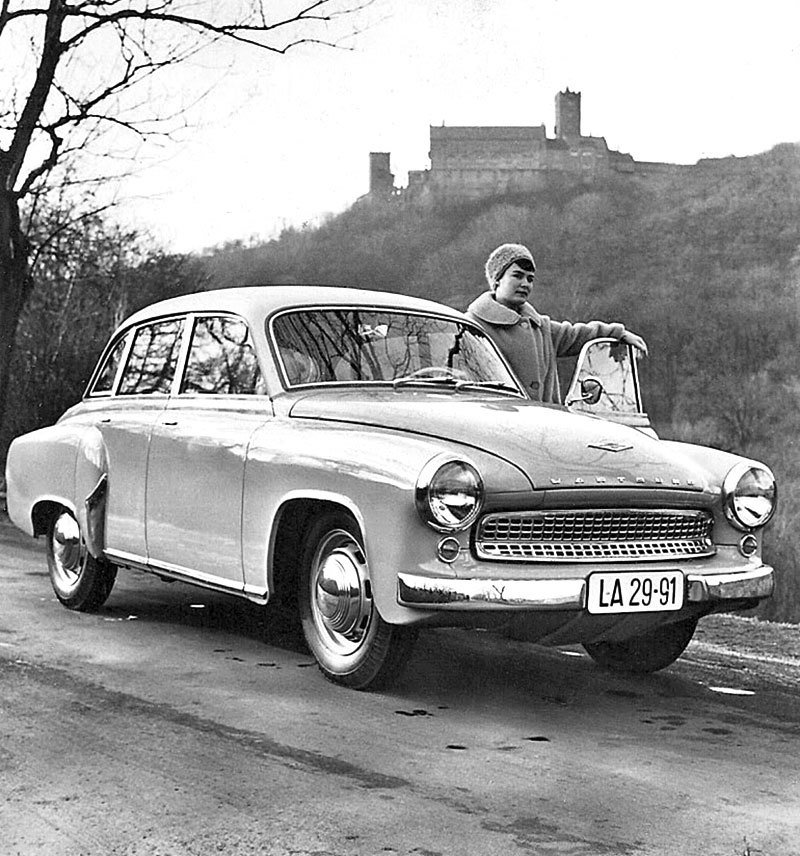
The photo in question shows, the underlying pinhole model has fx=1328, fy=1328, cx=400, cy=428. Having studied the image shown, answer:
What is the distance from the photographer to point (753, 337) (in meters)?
34.4

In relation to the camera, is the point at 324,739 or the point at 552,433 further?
the point at 552,433

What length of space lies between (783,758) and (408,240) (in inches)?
924

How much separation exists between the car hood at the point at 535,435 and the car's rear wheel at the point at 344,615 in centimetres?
48

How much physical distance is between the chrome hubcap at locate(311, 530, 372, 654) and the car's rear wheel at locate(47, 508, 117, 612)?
2.12m

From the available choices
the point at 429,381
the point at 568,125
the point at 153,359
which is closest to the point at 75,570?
the point at 153,359

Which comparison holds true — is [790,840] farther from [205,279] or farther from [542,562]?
[205,279]

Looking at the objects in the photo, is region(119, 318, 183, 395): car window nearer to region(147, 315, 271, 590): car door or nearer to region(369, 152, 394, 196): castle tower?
region(147, 315, 271, 590): car door

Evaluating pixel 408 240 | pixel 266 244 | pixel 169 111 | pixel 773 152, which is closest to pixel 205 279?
pixel 266 244

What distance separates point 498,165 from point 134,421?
39.6 metres

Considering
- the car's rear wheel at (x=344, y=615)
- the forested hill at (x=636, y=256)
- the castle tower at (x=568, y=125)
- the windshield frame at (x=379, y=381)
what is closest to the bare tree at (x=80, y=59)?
the forested hill at (x=636, y=256)

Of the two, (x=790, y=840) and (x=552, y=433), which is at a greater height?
(x=552, y=433)

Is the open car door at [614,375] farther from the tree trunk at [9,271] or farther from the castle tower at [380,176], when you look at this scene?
the castle tower at [380,176]

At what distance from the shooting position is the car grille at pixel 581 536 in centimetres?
473

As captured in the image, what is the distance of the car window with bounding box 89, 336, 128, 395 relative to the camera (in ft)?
Answer: 23.8
